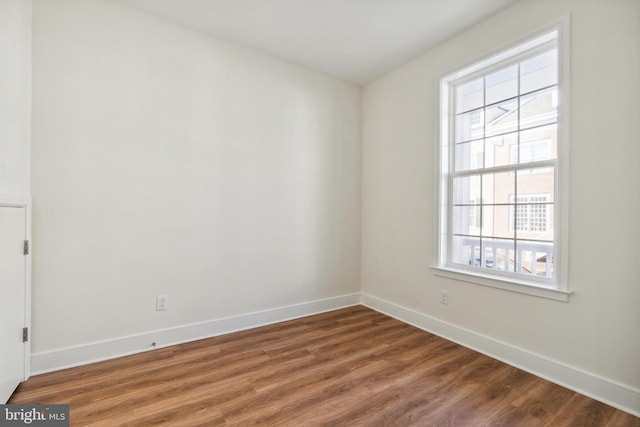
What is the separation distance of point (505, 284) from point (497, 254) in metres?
0.29

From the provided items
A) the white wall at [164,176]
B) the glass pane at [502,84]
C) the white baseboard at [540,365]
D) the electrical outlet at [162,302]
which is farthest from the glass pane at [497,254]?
the electrical outlet at [162,302]

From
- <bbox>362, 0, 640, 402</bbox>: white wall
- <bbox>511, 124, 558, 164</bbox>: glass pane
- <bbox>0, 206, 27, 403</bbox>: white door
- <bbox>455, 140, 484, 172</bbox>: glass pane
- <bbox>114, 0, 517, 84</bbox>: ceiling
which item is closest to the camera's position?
<bbox>0, 206, 27, 403</bbox>: white door

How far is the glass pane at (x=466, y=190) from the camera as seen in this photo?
2631 millimetres

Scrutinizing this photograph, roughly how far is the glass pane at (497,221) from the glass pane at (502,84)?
0.93 meters

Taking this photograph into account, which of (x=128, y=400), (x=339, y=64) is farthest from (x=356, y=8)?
(x=128, y=400)

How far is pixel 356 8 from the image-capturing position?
7.55 ft

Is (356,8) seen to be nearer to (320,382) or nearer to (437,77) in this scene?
(437,77)

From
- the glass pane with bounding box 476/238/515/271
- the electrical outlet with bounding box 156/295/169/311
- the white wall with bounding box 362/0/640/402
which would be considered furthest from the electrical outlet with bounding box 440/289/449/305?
the electrical outlet with bounding box 156/295/169/311

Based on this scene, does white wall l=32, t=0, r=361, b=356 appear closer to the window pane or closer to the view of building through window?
the view of building through window

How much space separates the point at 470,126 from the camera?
2717 mm

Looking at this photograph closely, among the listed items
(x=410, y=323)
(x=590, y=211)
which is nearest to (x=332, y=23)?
(x=590, y=211)

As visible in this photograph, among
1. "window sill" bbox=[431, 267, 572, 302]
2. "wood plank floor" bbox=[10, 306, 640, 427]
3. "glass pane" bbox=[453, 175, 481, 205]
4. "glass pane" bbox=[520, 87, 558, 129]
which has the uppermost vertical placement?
"glass pane" bbox=[520, 87, 558, 129]

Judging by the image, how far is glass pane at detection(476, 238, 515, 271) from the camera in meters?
2.36

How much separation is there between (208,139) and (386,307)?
2.59 meters
